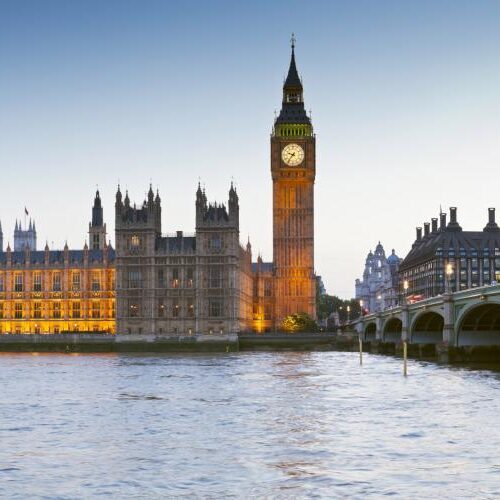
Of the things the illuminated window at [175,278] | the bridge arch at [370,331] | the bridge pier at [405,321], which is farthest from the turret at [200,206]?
the bridge pier at [405,321]

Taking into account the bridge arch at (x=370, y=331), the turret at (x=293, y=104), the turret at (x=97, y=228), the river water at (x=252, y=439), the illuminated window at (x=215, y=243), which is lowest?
the river water at (x=252, y=439)

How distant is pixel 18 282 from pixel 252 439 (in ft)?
490

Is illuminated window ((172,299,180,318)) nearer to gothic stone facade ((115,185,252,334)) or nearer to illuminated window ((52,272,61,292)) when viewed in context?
gothic stone facade ((115,185,252,334))

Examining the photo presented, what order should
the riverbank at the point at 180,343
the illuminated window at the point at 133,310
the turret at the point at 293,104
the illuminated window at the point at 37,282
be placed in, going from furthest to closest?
the turret at the point at 293,104 → the illuminated window at the point at 37,282 → the illuminated window at the point at 133,310 → the riverbank at the point at 180,343

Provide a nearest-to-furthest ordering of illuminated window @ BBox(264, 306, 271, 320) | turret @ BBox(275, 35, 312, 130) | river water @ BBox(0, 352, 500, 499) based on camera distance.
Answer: river water @ BBox(0, 352, 500, 499) < illuminated window @ BBox(264, 306, 271, 320) < turret @ BBox(275, 35, 312, 130)

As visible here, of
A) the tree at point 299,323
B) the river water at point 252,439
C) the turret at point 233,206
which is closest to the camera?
the river water at point 252,439

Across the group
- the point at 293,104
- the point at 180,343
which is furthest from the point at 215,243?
the point at 293,104

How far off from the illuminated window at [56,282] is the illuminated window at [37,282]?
2536 mm

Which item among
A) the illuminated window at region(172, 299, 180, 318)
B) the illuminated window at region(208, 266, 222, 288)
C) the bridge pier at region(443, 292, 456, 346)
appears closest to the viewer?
the bridge pier at region(443, 292, 456, 346)

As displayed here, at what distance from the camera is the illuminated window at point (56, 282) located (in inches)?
6930

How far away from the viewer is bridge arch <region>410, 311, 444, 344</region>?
107375mm

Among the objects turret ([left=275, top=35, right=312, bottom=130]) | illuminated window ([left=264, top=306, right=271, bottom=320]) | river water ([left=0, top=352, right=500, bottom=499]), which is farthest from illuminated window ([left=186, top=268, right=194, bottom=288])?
river water ([left=0, top=352, right=500, bottom=499])

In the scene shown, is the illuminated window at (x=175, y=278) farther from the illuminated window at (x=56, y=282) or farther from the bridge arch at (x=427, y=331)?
the bridge arch at (x=427, y=331)

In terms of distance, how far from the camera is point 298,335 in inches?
5743
